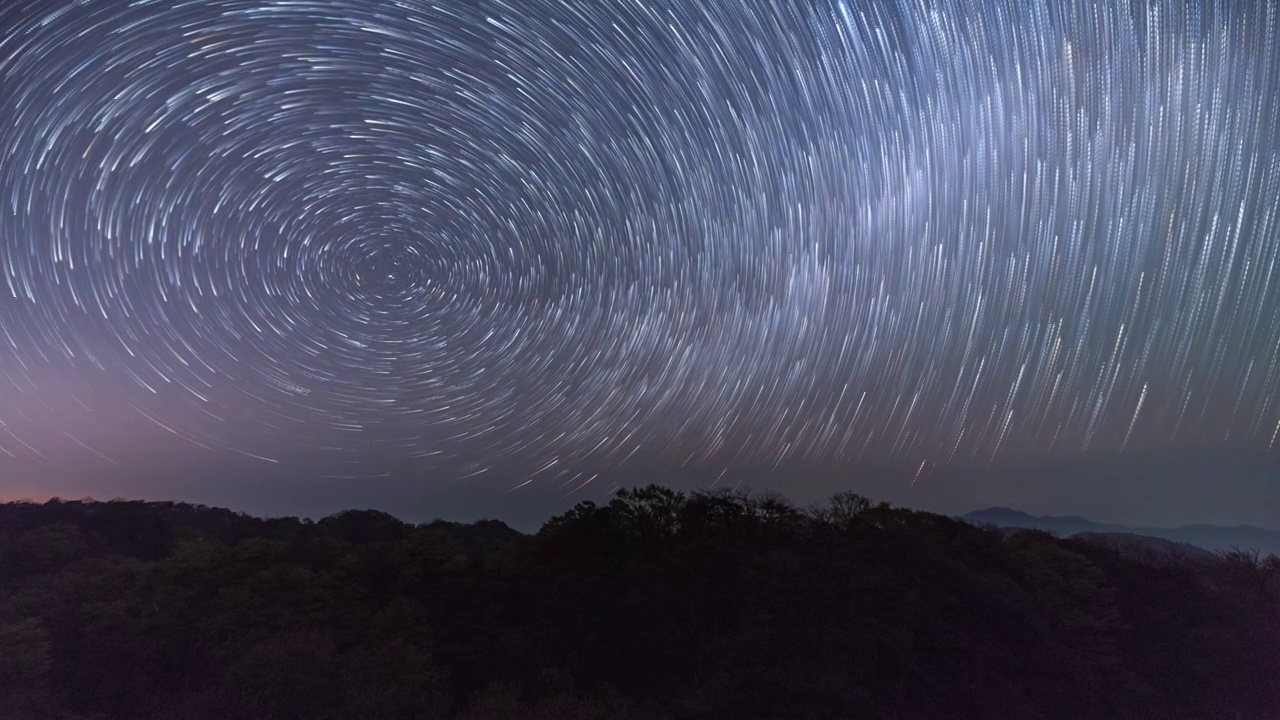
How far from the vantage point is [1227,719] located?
1706 cm

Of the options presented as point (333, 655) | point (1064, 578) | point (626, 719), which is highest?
point (1064, 578)

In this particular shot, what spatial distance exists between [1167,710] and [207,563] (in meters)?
29.0

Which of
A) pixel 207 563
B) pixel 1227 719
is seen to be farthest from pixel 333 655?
pixel 1227 719

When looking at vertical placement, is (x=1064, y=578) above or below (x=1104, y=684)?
above

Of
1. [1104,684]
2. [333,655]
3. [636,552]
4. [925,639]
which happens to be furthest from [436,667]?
[1104,684]

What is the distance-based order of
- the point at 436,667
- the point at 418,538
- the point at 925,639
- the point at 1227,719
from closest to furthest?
the point at 1227,719 → the point at 925,639 → the point at 436,667 → the point at 418,538

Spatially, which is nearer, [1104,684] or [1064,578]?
[1104,684]

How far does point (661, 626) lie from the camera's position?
23.6 metres

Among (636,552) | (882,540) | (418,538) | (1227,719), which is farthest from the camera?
(418,538)

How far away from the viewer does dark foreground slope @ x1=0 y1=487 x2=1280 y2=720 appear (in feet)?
62.5

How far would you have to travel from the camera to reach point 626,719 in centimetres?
1880

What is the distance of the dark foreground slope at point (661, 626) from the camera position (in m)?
19.1

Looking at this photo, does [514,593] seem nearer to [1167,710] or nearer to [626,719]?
[626,719]

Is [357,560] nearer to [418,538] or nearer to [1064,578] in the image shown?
[418,538]
